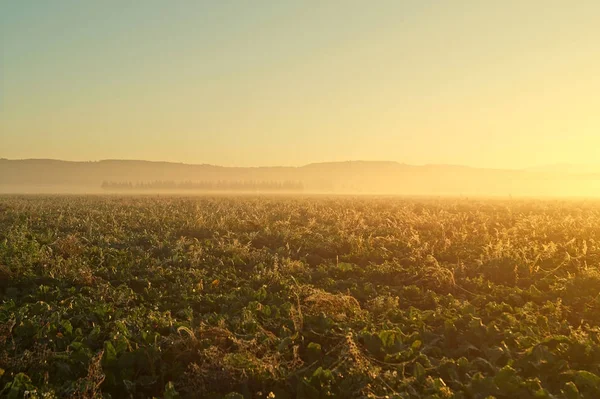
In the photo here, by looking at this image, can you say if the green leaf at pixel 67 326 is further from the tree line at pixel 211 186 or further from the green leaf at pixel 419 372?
the tree line at pixel 211 186

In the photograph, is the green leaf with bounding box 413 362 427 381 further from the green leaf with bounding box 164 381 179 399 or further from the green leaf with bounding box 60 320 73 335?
the green leaf with bounding box 60 320 73 335

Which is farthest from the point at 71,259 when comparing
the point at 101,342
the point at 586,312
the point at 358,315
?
the point at 586,312

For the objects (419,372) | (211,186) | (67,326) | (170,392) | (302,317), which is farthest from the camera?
(211,186)

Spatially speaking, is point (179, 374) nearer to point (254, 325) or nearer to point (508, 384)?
point (254, 325)

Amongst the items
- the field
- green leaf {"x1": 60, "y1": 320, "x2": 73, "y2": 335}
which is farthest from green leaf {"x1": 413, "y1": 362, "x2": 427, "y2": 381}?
green leaf {"x1": 60, "y1": 320, "x2": 73, "y2": 335}

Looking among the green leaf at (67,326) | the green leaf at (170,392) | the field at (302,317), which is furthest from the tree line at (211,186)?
the green leaf at (170,392)

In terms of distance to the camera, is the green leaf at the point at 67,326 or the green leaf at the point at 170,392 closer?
the green leaf at the point at 170,392

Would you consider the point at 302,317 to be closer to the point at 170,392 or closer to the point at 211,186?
the point at 170,392

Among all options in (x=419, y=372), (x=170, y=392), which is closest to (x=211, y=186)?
(x=170, y=392)

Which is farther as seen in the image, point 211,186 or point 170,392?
point 211,186
